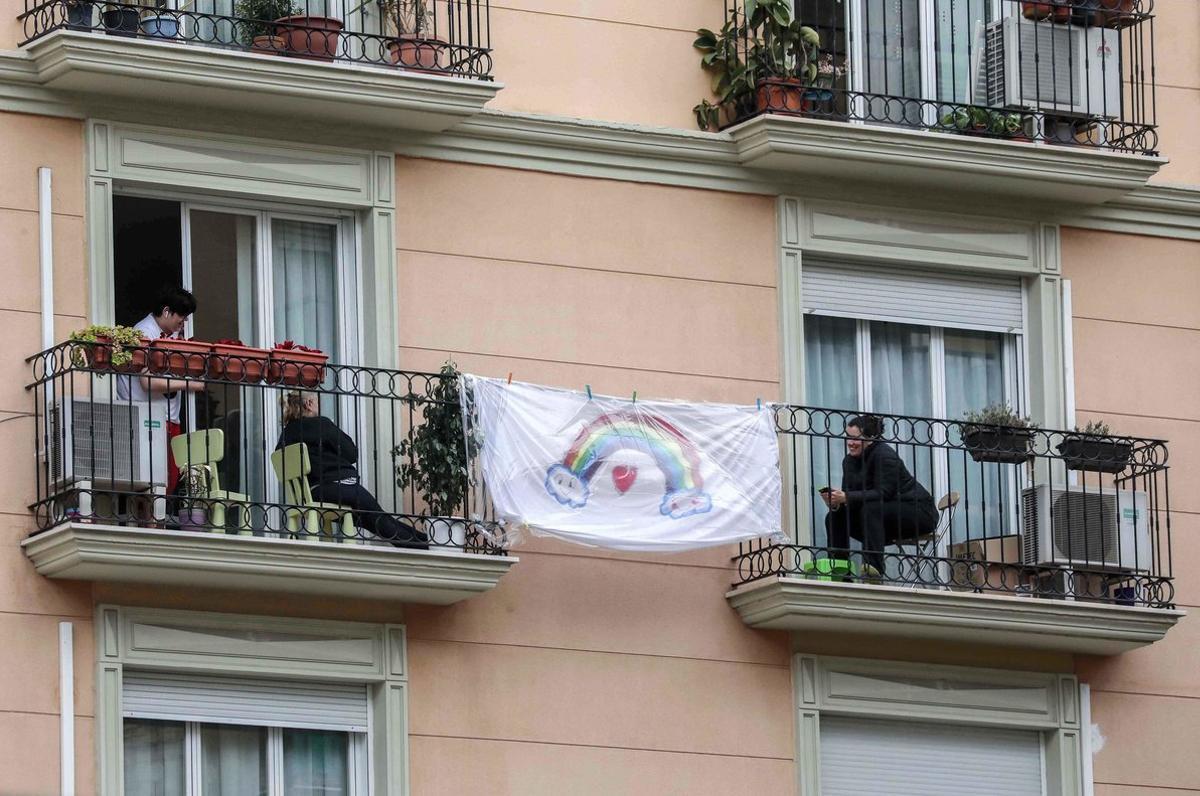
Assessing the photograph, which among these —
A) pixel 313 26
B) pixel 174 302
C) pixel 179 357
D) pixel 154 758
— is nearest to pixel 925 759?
pixel 154 758

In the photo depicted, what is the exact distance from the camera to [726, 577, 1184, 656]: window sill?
22.9m

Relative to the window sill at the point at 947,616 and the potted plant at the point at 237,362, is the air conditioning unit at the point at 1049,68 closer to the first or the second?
the window sill at the point at 947,616

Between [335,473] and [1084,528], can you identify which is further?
[1084,528]

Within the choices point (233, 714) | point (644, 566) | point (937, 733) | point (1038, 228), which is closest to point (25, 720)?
point (233, 714)

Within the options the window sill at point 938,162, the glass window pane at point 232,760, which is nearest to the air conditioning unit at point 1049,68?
the window sill at point 938,162

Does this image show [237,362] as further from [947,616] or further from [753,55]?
[947,616]

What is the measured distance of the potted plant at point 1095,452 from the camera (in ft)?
78.7

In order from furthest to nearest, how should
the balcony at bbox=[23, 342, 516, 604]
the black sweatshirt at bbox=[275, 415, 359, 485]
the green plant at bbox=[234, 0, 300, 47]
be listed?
the green plant at bbox=[234, 0, 300, 47] → the black sweatshirt at bbox=[275, 415, 359, 485] → the balcony at bbox=[23, 342, 516, 604]

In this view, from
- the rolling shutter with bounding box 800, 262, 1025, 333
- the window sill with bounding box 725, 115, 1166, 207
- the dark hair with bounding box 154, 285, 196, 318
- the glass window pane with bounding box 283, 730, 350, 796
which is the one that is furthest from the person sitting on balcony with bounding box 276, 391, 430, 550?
the rolling shutter with bounding box 800, 262, 1025, 333

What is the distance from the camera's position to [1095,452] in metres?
24.0

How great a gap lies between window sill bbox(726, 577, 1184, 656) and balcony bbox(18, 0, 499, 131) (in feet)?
12.9

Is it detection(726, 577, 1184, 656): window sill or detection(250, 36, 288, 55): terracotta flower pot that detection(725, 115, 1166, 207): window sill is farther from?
detection(250, 36, 288, 55): terracotta flower pot

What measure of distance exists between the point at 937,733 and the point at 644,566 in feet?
8.09

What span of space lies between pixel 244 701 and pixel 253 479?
153 centimetres
